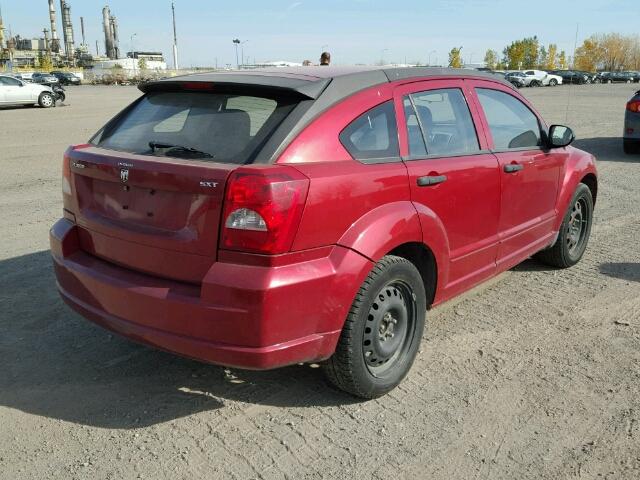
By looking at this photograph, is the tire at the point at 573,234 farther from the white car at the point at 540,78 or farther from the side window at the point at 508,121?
the white car at the point at 540,78

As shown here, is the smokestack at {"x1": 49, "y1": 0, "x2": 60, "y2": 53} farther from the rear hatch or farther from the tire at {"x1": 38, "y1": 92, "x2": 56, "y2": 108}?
the rear hatch

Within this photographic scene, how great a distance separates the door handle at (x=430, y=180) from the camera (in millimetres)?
3384

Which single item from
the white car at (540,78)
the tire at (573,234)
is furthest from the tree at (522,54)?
the tire at (573,234)

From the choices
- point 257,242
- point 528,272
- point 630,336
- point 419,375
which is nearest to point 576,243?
point 528,272

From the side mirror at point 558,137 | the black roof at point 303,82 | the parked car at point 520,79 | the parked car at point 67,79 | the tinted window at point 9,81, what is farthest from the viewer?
the parked car at point 67,79

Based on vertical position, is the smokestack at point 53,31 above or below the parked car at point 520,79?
above

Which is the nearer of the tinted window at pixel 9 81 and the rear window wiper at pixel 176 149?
the rear window wiper at pixel 176 149

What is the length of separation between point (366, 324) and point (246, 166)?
104 cm

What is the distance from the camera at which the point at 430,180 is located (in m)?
3.45

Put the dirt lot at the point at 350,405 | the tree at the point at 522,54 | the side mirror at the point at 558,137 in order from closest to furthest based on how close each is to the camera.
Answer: the dirt lot at the point at 350,405
the side mirror at the point at 558,137
the tree at the point at 522,54

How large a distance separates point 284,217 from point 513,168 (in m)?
2.11

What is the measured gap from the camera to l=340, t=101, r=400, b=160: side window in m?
3.13

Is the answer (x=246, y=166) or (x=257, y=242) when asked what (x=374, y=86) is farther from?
(x=257, y=242)

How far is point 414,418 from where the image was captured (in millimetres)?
3141
